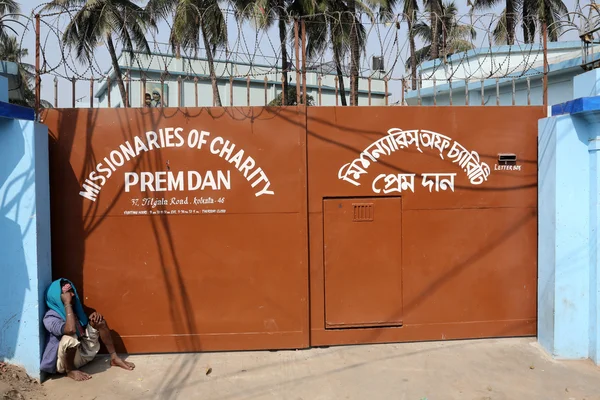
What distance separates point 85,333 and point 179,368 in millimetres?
958

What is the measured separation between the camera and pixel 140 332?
5.14 meters

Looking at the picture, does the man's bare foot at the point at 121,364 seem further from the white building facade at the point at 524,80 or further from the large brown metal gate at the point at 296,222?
the white building facade at the point at 524,80

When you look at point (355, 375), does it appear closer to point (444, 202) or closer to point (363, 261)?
point (363, 261)

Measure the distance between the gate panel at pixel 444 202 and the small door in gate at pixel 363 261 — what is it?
7 cm

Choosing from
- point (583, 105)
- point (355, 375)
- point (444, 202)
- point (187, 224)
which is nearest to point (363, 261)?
point (444, 202)

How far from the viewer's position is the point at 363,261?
209 inches

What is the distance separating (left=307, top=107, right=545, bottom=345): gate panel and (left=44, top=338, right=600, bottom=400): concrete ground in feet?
0.96

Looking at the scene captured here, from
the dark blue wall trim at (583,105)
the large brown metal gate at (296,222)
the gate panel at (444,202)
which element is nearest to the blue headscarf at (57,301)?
the large brown metal gate at (296,222)

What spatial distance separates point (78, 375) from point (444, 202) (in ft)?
13.3

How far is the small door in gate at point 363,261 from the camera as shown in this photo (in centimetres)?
526

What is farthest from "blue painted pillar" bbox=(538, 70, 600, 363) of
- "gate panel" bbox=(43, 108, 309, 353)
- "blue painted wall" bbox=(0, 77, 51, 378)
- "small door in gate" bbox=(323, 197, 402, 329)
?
"blue painted wall" bbox=(0, 77, 51, 378)

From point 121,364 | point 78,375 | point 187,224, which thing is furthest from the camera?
point 187,224

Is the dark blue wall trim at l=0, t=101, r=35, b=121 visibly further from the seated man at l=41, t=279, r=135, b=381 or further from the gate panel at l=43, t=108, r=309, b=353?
the seated man at l=41, t=279, r=135, b=381

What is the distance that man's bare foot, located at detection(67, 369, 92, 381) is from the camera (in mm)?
4559
